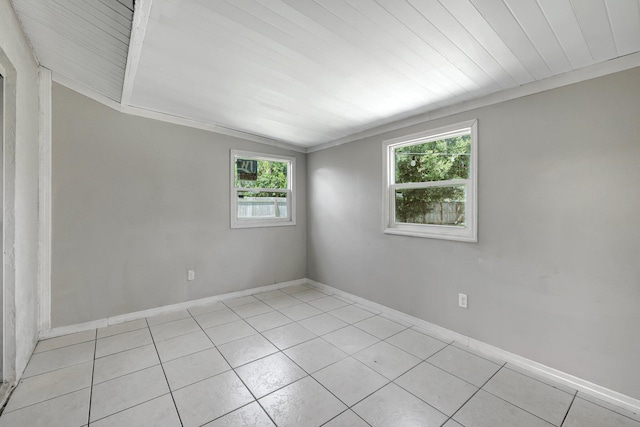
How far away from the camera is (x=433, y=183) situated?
9.16 ft

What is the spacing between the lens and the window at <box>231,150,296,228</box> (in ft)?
12.2

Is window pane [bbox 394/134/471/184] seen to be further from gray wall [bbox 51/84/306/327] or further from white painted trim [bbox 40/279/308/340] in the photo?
white painted trim [bbox 40/279/308/340]

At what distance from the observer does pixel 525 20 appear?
4.75ft

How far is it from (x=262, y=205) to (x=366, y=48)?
107 inches

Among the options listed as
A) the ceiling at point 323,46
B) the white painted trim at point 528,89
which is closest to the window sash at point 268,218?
the ceiling at point 323,46

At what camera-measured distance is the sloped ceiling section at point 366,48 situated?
4.61ft

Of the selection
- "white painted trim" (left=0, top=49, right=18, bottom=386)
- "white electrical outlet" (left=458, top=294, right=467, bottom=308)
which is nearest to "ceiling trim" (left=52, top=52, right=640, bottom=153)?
"white painted trim" (left=0, top=49, right=18, bottom=386)

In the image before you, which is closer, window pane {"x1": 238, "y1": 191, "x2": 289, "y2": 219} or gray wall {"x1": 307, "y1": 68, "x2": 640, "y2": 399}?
gray wall {"x1": 307, "y1": 68, "x2": 640, "y2": 399}

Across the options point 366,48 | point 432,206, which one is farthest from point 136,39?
point 432,206

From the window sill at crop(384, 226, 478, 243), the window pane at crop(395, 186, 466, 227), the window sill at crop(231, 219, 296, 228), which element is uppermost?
the window pane at crop(395, 186, 466, 227)

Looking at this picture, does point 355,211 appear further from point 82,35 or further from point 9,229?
point 9,229

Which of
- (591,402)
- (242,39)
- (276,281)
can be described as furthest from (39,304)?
(591,402)

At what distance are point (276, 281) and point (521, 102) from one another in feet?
11.6

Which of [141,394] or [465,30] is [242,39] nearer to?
[465,30]
